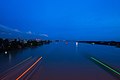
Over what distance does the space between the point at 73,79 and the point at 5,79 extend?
3316 millimetres

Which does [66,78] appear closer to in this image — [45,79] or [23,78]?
[45,79]

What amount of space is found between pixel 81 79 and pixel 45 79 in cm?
178

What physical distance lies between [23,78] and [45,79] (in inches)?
43.4

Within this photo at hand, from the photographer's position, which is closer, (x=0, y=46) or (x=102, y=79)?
(x=102, y=79)

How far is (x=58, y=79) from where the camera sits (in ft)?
33.0

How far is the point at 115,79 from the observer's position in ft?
33.4

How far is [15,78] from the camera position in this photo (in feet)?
33.2

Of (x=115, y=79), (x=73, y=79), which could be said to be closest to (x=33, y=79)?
Result: (x=73, y=79)

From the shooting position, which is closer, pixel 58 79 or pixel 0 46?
pixel 58 79

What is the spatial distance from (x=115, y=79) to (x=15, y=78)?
496cm

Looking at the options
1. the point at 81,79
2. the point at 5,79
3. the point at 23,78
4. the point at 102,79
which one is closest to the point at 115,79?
the point at 102,79

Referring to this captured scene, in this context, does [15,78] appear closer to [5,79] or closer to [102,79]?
[5,79]

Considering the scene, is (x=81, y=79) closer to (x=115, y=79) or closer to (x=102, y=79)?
(x=102, y=79)

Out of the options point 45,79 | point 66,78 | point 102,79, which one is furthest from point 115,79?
point 45,79
